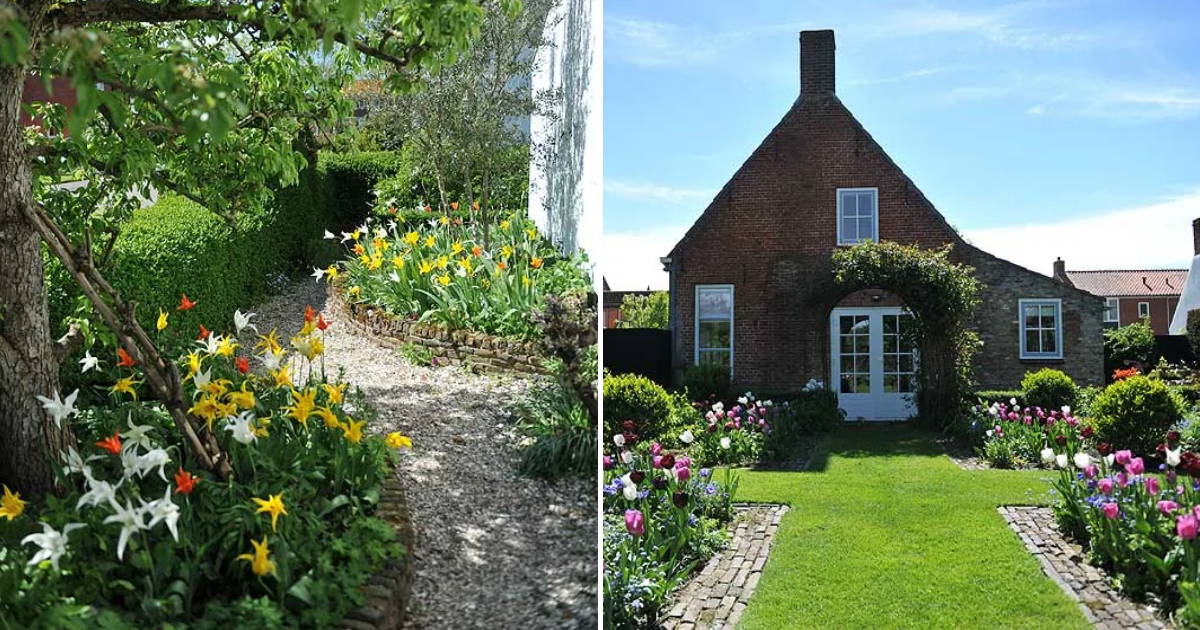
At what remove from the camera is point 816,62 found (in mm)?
3139

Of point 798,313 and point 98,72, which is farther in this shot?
point 798,313

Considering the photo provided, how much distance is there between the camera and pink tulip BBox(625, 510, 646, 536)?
2912 mm

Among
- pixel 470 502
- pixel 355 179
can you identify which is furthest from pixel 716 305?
pixel 355 179

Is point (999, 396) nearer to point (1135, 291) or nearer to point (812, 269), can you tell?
point (1135, 291)

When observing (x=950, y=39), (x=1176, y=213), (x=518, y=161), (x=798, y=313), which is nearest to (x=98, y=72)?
(x=798, y=313)

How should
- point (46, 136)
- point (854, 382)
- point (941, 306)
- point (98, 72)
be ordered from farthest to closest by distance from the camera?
point (46, 136)
point (854, 382)
point (941, 306)
point (98, 72)

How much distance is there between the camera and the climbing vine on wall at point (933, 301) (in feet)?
8.79

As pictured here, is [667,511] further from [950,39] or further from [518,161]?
[518,161]

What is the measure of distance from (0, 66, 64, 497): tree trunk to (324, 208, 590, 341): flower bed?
5.28ft

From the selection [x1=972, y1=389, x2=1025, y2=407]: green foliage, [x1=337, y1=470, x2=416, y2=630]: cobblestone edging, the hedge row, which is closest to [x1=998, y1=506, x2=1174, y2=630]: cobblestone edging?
[x1=972, y1=389, x2=1025, y2=407]: green foliage

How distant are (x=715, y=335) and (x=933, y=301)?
0.75m

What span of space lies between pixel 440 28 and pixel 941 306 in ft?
5.50

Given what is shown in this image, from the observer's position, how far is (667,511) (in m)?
3.09

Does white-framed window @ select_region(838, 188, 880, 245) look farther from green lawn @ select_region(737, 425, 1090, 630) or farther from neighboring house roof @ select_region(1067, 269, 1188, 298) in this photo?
green lawn @ select_region(737, 425, 1090, 630)
